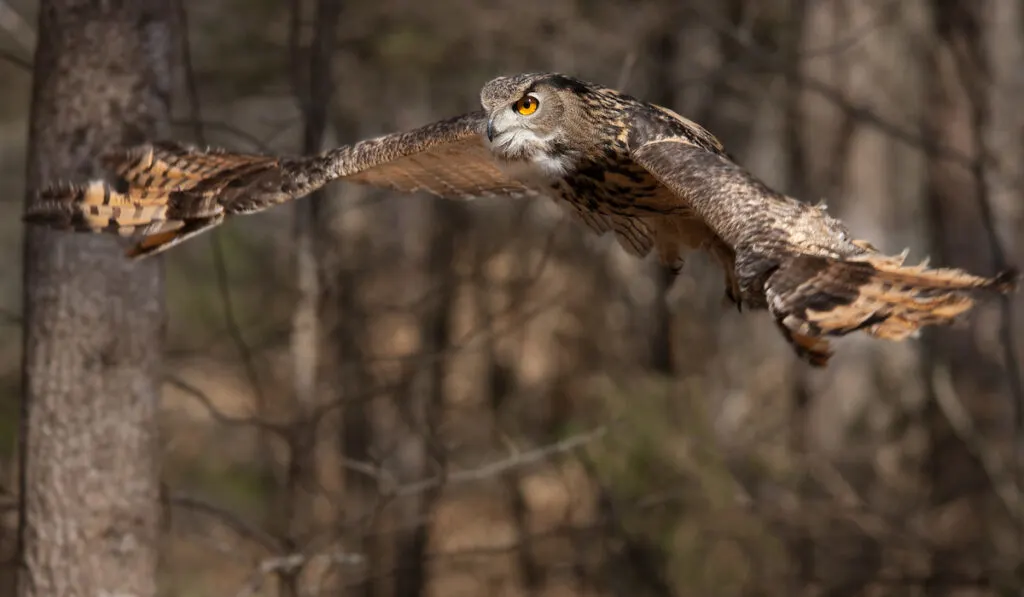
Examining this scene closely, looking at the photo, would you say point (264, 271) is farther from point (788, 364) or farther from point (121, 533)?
point (121, 533)

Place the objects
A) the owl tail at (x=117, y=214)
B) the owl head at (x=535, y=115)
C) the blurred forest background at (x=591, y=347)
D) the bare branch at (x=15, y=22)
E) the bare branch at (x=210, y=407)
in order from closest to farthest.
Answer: the owl tail at (x=117, y=214) < the owl head at (x=535, y=115) < the bare branch at (x=210, y=407) < the bare branch at (x=15, y=22) < the blurred forest background at (x=591, y=347)

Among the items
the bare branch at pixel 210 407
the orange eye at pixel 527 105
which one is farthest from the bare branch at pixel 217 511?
the orange eye at pixel 527 105

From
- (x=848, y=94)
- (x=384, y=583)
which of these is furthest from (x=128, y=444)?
(x=848, y=94)

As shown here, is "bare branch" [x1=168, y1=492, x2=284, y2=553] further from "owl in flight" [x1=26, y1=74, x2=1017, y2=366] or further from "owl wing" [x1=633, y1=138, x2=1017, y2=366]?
"owl wing" [x1=633, y1=138, x2=1017, y2=366]

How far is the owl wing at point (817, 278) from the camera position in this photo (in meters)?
3.15

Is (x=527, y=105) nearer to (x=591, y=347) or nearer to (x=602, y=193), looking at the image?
(x=602, y=193)

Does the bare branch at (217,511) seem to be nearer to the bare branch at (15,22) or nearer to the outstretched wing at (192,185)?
the outstretched wing at (192,185)

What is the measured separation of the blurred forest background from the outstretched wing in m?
1.02

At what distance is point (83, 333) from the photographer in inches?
177

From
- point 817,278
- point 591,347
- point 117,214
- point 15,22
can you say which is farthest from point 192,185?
point 591,347

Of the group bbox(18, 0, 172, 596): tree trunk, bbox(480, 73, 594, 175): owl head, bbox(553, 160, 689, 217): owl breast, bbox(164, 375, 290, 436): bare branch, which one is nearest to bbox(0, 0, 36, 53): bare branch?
bbox(18, 0, 172, 596): tree trunk

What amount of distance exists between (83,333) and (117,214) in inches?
20.0

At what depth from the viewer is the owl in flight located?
322 centimetres

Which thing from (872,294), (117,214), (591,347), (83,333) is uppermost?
(591,347)
